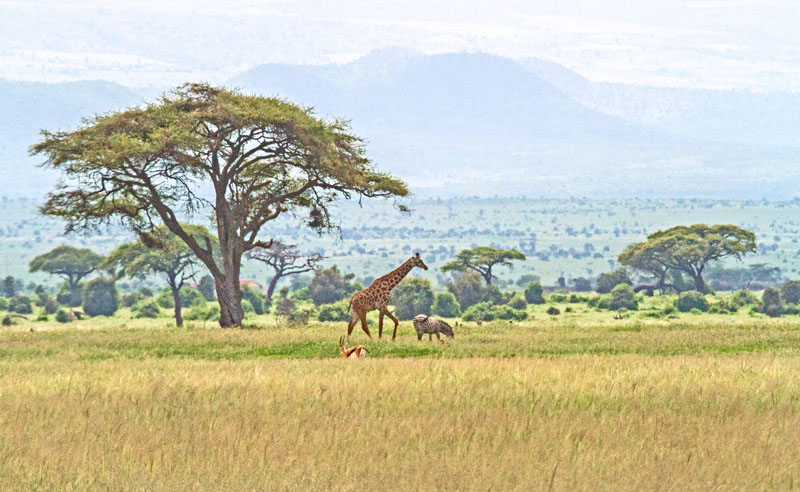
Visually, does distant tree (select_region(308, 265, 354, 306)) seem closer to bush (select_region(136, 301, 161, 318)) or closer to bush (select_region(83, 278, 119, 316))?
bush (select_region(136, 301, 161, 318))

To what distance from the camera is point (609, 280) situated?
367ft

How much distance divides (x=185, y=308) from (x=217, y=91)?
58717 millimetres

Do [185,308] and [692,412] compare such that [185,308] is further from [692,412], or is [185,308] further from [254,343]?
[692,412]

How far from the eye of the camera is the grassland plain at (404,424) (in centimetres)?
1183

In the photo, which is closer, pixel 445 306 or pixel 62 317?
pixel 62 317

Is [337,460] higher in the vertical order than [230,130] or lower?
lower

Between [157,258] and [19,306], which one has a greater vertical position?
[157,258]

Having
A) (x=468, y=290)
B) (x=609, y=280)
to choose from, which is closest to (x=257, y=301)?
(x=468, y=290)

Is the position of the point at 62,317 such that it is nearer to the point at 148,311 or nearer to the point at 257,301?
the point at 148,311

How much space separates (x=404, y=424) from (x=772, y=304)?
256ft

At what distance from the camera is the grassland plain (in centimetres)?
1183

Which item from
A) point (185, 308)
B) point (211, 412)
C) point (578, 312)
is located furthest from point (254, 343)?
point (185, 308)

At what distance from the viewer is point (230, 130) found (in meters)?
43.5

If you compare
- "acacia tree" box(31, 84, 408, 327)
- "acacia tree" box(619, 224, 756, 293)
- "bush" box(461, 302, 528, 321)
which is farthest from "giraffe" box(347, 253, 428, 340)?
"acacia tree" box(619, 224, 756, 293)
